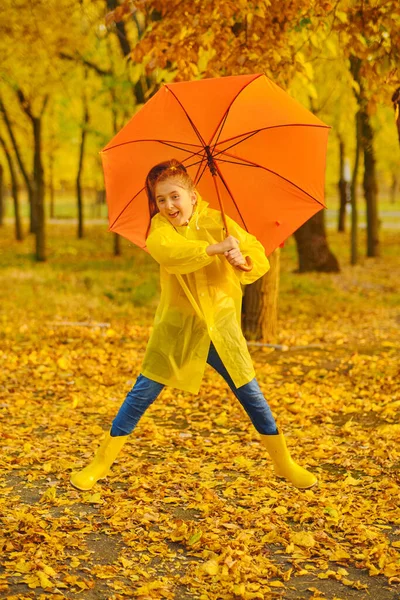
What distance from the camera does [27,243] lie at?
91.0 ft

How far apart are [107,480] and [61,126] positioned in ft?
70.1

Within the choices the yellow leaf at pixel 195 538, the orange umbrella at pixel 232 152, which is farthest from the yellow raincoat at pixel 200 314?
the yellow leaf at pixel 195 538

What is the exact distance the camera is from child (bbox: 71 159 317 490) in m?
4.27

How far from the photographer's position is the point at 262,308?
31.9ft

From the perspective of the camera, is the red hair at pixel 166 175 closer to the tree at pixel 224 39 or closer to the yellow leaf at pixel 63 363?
the tree at pixel 224 39

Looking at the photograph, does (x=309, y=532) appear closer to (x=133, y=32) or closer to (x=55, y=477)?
(x=55, y=477)

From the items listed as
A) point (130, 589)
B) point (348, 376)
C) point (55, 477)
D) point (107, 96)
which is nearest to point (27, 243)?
point (107, 96)

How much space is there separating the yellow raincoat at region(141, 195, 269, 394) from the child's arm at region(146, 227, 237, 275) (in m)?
0.10

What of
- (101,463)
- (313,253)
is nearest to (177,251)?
(101,463)

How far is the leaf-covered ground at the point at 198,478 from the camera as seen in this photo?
390 cm

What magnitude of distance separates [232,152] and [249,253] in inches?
29.3

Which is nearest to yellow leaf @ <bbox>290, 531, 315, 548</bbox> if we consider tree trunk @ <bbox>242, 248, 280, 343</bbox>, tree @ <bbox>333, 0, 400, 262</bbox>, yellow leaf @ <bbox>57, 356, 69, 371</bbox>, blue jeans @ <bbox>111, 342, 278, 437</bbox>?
blue jeans @ <bbox>111, 342, 278, 437</bbox>

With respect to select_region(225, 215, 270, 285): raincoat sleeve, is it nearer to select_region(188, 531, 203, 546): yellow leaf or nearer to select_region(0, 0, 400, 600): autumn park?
select_region(0, 0, 400, 600): autumn park

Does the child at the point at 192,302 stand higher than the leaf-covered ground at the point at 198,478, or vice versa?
the child at the point at 192,302
